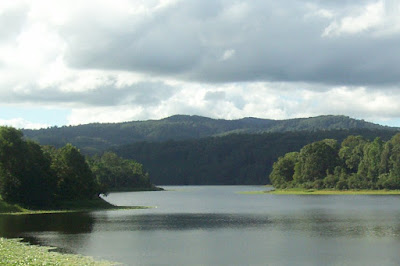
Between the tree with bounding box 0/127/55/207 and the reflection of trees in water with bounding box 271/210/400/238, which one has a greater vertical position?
the tree with bounding box 0/127/55/207

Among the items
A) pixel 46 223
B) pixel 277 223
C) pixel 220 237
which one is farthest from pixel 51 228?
pixel 277 223

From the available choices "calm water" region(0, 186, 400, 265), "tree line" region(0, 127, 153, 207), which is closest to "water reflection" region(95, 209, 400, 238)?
"calm water" region(0, 186, 400, 265)

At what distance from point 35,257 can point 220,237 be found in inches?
1077

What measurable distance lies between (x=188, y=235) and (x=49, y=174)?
53201mm

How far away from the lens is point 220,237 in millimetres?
78125

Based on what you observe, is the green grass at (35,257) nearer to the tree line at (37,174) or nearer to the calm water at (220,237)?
the calm water at (220,237)

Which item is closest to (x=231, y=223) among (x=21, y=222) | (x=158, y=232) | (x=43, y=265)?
(x=158, y=232)

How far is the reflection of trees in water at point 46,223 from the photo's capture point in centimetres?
8313

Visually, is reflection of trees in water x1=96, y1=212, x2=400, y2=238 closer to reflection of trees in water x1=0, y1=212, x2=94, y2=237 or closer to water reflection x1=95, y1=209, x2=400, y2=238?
water reflection x1=95, y1=209, x2=400, y2=238

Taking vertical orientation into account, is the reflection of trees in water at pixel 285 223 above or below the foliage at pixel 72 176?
below

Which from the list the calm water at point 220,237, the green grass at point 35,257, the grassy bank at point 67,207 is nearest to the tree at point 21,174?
the grassy bank at point 67,207

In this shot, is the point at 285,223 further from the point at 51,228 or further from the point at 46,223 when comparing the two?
the point at 46,223

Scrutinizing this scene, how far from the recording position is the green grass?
5342 cm

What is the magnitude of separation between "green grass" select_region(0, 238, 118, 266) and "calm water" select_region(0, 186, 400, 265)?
272cm
